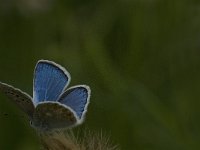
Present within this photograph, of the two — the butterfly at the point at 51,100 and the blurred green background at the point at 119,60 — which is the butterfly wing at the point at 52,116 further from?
the blurred green background at the point at 119,60

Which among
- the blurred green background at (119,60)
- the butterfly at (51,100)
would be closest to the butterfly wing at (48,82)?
the butterfly at (51,100)

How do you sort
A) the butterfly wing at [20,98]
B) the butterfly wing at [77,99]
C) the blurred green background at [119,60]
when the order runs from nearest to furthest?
1. the butterfly wing at [77,99]
2. the butterfly wing at [20,98]
3. the blurred green background at [119,60]

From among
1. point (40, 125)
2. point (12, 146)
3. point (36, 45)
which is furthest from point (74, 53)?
point (40, 125)

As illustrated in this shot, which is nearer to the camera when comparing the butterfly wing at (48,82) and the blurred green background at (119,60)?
the butterfly wing at (48,82)

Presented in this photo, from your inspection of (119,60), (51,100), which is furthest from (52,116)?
(119,60)

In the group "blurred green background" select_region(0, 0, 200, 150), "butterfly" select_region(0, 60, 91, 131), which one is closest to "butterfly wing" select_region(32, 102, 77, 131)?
"butterfly" select_region(0, 60, 91, 131)

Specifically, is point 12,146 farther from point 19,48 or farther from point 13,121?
point 19,48

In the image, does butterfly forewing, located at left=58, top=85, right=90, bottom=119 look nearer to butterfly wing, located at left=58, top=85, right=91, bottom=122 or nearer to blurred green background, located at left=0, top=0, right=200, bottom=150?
butterfly wing, located at left=58, top=85, right=91, bottom=122

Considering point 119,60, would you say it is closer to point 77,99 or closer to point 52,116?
point 52,116
